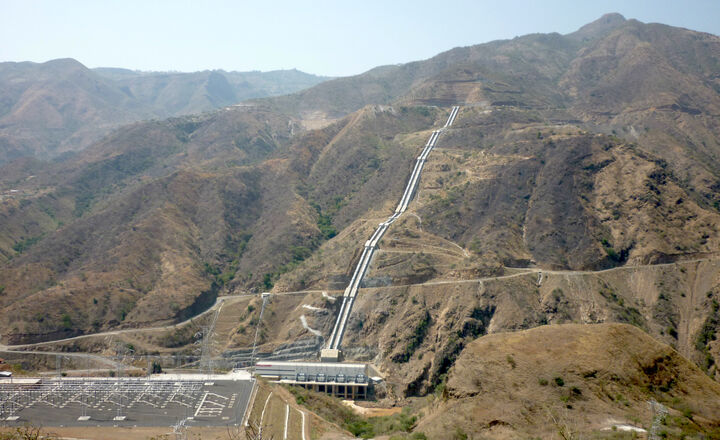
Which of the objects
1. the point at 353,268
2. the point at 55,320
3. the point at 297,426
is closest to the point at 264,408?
the point at 297,426

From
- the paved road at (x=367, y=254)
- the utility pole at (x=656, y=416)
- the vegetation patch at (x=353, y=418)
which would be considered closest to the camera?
the utility pole at (x=656, y=416)

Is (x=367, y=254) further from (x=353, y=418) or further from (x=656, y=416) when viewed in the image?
(x=656, y=416)

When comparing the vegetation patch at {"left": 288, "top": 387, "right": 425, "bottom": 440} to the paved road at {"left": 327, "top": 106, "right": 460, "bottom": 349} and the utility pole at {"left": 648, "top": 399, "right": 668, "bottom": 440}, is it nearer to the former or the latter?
the paved road at {"left": 327, "top": 106, "right": 460, "bottom": 349}

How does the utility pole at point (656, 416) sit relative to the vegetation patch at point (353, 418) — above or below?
above

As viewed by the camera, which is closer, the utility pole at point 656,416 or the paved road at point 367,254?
the utility pole at point 656,416

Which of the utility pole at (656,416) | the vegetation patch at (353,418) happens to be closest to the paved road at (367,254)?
the vegetation patch at (353,418)

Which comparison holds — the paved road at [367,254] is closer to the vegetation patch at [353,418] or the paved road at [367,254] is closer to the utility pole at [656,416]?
the vegetation patch at [353,418]

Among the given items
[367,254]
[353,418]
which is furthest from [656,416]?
[367,254]

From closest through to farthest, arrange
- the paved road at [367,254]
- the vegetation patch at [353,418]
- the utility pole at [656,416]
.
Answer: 1. the utility pole at [656,416]
2. the vegetation patch at [353,418]
3. the paved road at [367,254]

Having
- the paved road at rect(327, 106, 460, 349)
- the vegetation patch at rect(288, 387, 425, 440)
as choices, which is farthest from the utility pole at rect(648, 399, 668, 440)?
the paved road at rect(327, 106, 460, 349)

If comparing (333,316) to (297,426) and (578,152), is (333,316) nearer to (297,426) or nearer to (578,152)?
(297,426)
